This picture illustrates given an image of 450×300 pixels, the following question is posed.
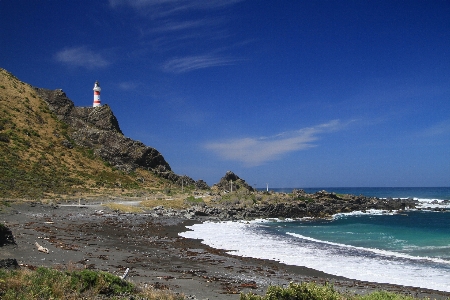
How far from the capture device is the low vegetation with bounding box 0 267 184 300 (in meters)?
6.72

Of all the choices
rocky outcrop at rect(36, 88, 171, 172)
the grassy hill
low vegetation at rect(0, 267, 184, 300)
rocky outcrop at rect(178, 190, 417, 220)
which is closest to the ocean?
low vegetation at rect(0, 267, 184, 300)

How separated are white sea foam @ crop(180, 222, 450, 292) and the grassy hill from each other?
76.3ft

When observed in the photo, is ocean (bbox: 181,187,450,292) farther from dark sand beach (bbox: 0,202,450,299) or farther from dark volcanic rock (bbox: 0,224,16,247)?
dark volcanic rock (bbox: 0,224,16,247)

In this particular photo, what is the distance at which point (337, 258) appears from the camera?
18.1m

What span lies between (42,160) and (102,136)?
20.0 m

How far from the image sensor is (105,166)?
61656 mm

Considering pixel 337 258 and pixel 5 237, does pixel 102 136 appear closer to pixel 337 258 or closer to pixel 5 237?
pixel 5 237

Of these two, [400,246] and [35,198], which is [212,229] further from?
[35,198]

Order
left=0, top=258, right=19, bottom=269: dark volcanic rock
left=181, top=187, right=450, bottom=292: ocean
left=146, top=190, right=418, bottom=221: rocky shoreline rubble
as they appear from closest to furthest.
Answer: left=0, top=258, right=19, bottom=269: dark volcanic rock < left=181, top=187, right=450, bottom=292: ocean < left=146, top=190, right=418, bottom=221: rocky shoreline rubble

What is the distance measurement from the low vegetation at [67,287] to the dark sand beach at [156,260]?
1.77 meters

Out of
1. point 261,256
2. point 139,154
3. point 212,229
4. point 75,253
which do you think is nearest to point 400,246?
point 261,256

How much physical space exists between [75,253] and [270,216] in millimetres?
33915

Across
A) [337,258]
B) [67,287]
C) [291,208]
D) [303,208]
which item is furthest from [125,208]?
[67,287]

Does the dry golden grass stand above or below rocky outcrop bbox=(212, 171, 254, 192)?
below
